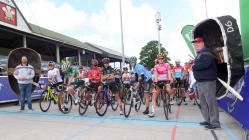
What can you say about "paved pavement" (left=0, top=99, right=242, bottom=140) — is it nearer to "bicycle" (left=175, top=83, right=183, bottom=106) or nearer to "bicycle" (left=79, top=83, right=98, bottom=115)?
"bicycle" (left=79, top=83, right=98, bottom=115)

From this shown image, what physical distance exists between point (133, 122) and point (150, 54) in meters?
51.5

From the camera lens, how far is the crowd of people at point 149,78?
670 centimetres

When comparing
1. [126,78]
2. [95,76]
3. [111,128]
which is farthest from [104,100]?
[111,128]

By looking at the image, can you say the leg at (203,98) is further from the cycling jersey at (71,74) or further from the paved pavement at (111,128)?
the cycling jersey at (71,74)

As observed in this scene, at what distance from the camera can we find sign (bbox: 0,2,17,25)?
19.2 metres

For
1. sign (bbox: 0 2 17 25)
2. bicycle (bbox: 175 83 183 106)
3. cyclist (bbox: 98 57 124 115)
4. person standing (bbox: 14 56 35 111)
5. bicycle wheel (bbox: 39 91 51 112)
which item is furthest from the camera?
sign (bbox: 0 2 17 25)

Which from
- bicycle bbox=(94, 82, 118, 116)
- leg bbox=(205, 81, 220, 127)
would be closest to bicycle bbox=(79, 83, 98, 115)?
bicycle bbox=(94, 82, 118, 116)

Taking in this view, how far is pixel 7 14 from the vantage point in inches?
781

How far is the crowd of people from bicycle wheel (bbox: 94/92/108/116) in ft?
0.58

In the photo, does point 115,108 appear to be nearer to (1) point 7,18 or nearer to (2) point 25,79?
(2) point 25,79

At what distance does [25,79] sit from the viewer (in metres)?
11.1

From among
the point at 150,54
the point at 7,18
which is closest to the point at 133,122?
the point at 7,18

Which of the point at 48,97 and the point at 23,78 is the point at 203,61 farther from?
the point at 23,78

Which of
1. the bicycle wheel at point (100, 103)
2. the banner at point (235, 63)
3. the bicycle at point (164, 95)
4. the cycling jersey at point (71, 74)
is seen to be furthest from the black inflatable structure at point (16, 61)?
the banner at point (235, 63)
